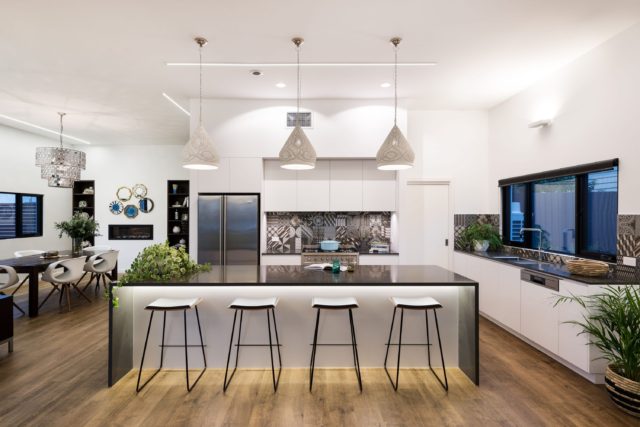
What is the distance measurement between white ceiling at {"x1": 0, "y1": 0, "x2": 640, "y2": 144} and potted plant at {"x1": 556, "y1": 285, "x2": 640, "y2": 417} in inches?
98.3

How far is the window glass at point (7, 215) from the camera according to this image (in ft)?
22.0

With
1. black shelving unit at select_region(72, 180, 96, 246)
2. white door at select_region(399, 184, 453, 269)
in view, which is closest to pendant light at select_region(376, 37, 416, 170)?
white door at select_region(399, 184, 453, 269)

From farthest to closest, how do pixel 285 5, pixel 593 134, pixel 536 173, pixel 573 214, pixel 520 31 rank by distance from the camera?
pixel 536 173, pixel 573 214, pixel 593 134, pixel 520 31, pixel 285 5

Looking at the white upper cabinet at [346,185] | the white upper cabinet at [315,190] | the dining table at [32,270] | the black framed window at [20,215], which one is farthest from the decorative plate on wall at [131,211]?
the white upper cabinet at [346,185]

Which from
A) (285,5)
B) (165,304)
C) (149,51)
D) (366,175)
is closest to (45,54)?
(149,51)

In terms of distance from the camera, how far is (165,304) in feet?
9.55

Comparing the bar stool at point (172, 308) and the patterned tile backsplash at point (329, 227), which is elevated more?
the patterned tile backsplash at point (329, 227)

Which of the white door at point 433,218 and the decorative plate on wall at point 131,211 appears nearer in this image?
the white door at point 433,218

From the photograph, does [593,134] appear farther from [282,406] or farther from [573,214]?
[282,406]

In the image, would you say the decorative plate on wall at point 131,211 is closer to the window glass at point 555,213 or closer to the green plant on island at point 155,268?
the green plant on island at point 155,268

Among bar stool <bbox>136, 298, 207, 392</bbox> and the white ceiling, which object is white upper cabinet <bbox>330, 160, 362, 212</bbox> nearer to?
the white ceiling

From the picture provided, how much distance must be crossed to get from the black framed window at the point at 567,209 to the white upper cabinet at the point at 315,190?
2.78m

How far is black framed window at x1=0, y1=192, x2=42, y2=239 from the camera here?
266 inches

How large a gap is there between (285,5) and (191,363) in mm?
3423
